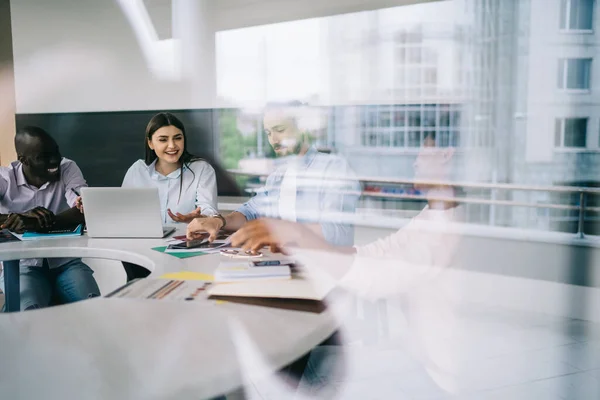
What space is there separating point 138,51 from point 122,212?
237 cm

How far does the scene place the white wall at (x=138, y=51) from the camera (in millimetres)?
3893

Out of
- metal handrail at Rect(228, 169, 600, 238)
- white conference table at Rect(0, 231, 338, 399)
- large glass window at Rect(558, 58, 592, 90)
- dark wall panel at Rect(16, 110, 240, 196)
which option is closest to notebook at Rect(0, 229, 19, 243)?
white conference table at Rect(0, 231, 338, 399)

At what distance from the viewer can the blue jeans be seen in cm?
215

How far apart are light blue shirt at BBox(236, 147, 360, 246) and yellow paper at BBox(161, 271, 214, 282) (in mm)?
663

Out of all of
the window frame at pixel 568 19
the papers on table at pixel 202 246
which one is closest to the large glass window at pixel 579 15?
the window frame at pixel 568 19

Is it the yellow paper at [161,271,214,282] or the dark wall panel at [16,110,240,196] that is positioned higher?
the dark wall panel at [16,110,240,196]

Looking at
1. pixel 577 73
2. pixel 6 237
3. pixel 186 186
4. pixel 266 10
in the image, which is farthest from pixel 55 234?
pixel 577 73

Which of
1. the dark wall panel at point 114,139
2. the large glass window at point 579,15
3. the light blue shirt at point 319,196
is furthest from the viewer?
the dark wall panel at point 114,139

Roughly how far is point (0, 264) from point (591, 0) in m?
3.91

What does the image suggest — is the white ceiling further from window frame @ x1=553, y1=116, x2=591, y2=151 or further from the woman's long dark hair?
window frame @ x1=553, y1=116, x2=591, y2=151

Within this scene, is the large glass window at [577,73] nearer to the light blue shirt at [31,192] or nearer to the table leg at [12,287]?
the light blue shirt at [31,192]

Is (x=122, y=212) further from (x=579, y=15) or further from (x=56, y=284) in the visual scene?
(x=579, y=15)

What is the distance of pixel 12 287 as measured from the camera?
2072 millimetres

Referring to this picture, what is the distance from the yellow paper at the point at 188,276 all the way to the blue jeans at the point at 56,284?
2.91ft
